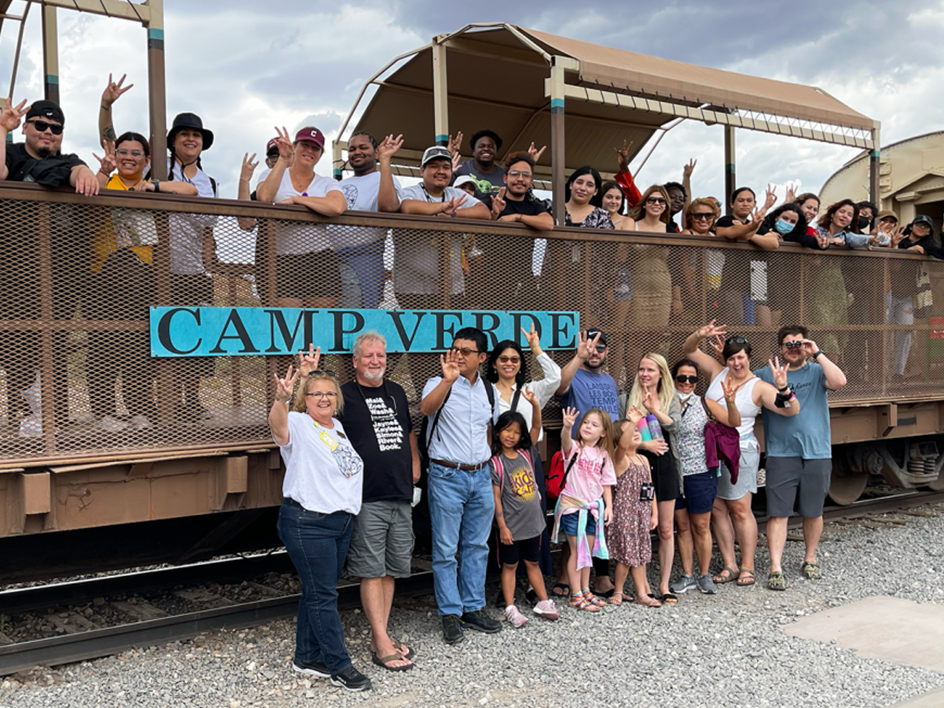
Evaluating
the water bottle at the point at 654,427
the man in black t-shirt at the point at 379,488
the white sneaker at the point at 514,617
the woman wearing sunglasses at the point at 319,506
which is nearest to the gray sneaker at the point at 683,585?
the water bottle at the point at 654,427

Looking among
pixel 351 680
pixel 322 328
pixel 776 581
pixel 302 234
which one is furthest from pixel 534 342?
pixel 776 581

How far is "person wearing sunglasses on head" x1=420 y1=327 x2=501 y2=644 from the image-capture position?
4.93m

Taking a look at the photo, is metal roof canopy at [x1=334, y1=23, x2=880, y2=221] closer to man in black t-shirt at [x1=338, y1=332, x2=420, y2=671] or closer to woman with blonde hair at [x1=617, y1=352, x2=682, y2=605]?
woman with blonde hair at [x1=617, y1=352, x2=682, y2=605]

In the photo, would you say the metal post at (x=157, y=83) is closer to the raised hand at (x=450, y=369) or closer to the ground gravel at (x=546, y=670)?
the raised hand at (x=450, y=369)

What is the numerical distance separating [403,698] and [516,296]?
8.42 feet

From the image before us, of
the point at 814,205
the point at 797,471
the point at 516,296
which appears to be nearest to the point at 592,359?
the point at 516,296

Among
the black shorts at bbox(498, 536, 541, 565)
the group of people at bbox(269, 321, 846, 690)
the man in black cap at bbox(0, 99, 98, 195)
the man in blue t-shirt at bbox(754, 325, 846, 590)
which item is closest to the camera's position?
the man in black cap at bbox(0, 99, 98, 195)

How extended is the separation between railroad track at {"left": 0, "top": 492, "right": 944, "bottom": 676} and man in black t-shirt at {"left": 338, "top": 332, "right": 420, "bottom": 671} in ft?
2.81

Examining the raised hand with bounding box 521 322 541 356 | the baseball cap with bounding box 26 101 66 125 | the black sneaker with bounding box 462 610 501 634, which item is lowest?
the black sneaker with bounding box 462 610 501 634

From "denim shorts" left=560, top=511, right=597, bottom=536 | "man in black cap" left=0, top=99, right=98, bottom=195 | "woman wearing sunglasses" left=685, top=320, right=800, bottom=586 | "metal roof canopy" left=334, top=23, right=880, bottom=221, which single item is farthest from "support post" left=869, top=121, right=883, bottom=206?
"man in black cap" left=0, top=99, right=98, bottom=195

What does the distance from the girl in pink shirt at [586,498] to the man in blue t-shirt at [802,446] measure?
158cm

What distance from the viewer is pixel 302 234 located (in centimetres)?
483

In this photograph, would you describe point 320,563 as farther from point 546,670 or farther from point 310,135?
point 310,135

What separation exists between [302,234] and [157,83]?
1.11 meters
